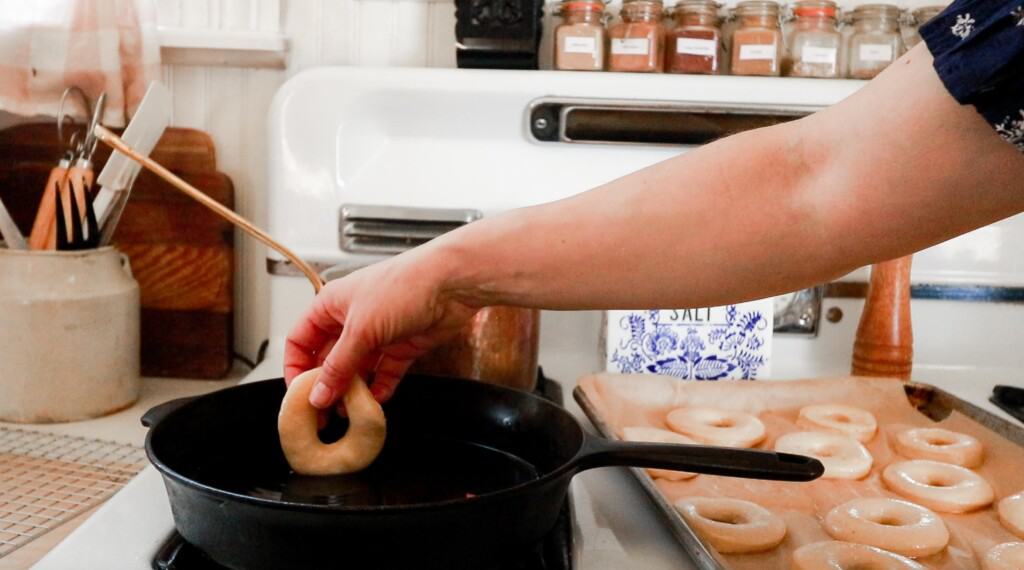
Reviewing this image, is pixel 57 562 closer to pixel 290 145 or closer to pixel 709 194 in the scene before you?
pixel 709 194

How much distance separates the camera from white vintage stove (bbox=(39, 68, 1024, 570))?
1065 millimetres

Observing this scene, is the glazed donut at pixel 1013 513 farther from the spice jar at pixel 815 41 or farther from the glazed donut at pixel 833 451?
the spice jar at pixel 815 41

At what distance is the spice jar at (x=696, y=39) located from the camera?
1086mm

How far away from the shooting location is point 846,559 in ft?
1.96

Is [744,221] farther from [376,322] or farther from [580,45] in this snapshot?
[580,45]

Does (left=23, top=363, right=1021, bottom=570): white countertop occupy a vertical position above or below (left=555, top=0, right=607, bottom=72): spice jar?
below

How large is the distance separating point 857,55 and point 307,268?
2.41 ft

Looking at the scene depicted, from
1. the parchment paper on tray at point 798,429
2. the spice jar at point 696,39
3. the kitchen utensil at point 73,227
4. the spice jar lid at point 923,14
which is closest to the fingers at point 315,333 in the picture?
the parchment paper on tray at point 798,429

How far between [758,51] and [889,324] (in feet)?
1.22

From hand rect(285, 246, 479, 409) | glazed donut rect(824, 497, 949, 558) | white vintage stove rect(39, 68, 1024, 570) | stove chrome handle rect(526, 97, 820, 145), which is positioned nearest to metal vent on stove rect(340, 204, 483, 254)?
white vintage stove rect(39, 68, 1024, 570)

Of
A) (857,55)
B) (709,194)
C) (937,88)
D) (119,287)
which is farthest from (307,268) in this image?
(857,55)

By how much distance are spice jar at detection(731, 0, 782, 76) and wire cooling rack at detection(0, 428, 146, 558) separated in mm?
834

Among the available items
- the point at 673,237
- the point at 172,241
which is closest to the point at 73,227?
the point at 172,241

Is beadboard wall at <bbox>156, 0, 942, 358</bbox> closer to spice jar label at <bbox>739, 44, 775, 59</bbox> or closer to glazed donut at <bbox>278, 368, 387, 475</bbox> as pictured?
spice jar label at <bbox>739, 44, 775, 59</bbox>
